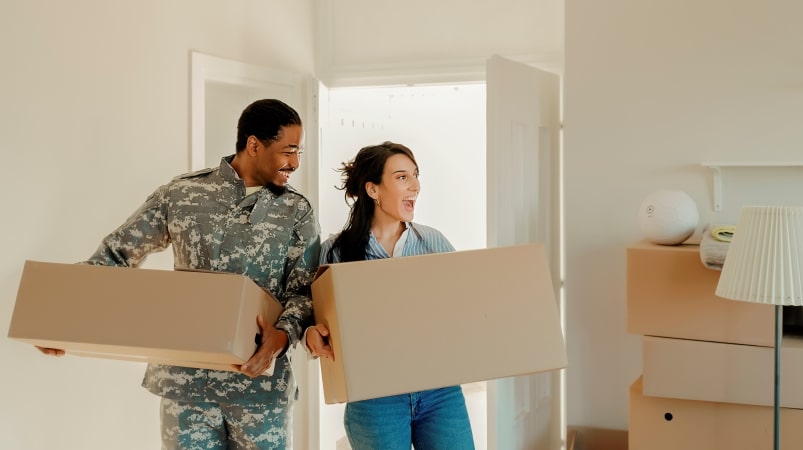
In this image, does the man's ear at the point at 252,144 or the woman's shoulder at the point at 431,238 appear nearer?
the man's ear at the point at 252,144

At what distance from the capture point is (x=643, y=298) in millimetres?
2207

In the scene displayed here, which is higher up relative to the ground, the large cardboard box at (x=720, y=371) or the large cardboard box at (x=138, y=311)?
the large cardboard box at (x=138, y=311)

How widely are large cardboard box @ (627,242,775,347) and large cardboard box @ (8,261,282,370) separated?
121 centimetres

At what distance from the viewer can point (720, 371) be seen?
2.10 metres

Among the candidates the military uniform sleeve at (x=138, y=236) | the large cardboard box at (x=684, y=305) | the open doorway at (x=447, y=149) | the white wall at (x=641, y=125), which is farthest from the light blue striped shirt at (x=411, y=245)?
the open doorway at (x=447, y=149)

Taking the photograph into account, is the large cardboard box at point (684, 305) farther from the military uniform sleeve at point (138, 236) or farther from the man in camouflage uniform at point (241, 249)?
the military uniform sleeve at point (138, 236)

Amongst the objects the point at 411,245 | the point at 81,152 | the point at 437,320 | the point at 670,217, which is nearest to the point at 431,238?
the point at 411,245

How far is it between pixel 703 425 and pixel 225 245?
1.46 meters

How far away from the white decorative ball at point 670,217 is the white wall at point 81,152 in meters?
1.51

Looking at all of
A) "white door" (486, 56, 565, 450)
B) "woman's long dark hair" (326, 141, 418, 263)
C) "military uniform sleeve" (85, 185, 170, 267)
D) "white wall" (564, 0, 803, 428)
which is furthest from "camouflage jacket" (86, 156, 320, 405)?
"white wall" (564, 0, 803, 428)

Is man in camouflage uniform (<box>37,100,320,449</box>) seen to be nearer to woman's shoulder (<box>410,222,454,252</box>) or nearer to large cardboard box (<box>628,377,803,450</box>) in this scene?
woman's shoulder (<box>410,222,454,252</box>)

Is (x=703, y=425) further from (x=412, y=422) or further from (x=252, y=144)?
(x=252, y=144)

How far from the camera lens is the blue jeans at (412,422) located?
190 centimetres

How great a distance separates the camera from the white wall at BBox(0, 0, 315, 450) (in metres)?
1.80
